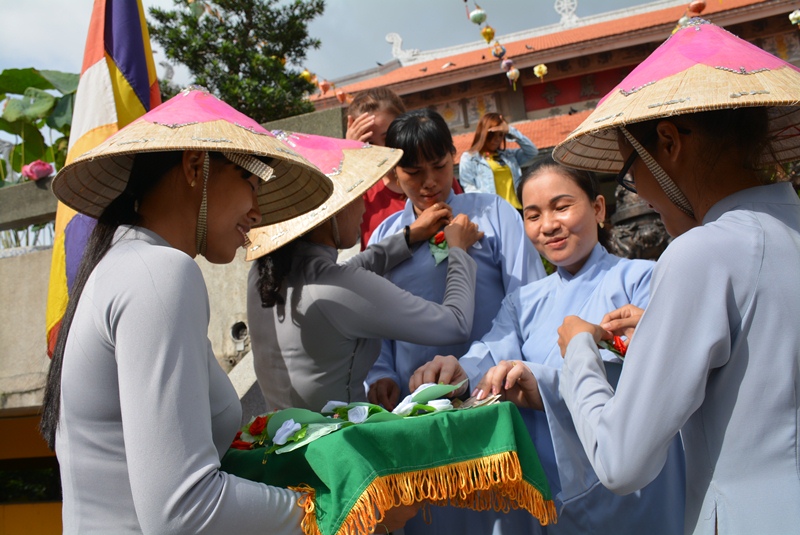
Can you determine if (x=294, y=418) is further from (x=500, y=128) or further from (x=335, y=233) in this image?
(x=500, y=128)

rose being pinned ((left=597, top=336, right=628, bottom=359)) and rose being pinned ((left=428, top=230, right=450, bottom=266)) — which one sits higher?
rose being pinned ((left=428, top=230, right=450, bottom=266))

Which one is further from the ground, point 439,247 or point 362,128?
point 362,128

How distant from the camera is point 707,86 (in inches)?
62.2

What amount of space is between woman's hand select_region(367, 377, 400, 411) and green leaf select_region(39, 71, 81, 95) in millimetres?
5489

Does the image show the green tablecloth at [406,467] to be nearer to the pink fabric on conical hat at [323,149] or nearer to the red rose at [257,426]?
the red rose at [257,426]

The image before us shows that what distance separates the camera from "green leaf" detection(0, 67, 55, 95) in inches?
266

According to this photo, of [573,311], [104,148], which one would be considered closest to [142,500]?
[104,148]

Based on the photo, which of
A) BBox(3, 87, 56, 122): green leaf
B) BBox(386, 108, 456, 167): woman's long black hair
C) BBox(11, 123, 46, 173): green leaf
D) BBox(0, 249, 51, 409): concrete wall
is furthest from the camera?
BBox(11, 123, 46, 173): green leaf

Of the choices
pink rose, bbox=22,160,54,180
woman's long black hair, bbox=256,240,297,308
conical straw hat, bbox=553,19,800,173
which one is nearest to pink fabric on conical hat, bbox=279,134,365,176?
woman's long black hair, bbox=256,240,297,308

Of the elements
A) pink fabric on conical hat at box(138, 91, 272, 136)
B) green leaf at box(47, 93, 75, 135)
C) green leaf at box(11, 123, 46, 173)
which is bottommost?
pink fabric on conical hat at box(138, 91, 272, 136)

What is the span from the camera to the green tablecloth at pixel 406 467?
1.57 metres

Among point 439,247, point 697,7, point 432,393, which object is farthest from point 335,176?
point 697,7

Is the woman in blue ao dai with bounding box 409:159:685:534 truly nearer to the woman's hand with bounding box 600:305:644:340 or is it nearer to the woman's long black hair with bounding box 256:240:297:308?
the woman's hand with bounding box 600:305:644:340

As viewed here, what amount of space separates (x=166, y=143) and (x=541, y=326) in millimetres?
1411
